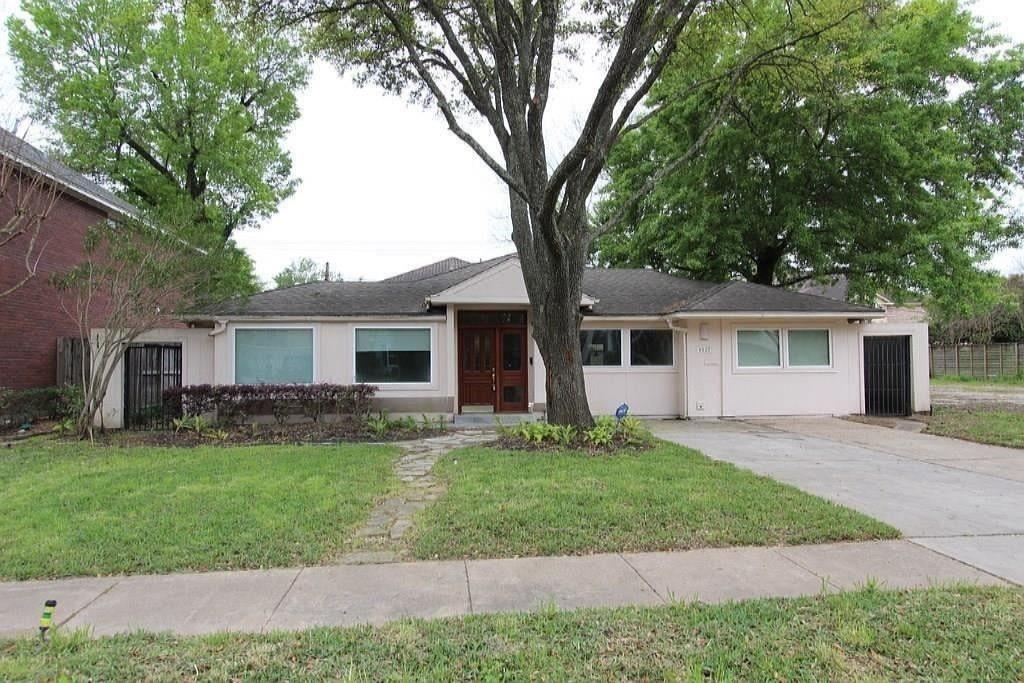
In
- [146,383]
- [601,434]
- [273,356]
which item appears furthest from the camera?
[273,356]

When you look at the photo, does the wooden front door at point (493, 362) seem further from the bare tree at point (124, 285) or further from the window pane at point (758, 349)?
the bare tree at point (124, 285)

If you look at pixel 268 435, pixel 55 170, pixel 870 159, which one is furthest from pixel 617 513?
pixel 55 170

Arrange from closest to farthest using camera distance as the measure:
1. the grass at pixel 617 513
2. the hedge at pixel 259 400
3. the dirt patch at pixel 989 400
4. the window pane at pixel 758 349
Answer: the grass at pixel 617 513, the hedge at pixel 259 400, the window pane at pixel 758 349, the dirt patch at pixel 989 400

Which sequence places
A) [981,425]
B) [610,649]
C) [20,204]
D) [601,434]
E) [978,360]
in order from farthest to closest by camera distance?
[978,360]
[981,425]
[20,204]
[601,434]
[610,649]

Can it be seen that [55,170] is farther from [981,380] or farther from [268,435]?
[981,380]

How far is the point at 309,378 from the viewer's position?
12.4 m

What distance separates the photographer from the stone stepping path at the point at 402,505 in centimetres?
446

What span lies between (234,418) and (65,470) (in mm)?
4049

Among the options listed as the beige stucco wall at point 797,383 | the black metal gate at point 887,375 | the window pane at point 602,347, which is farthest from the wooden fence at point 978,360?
the window pane at point 602,347

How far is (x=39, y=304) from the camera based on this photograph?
13531 mm

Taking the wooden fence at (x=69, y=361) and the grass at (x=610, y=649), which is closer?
the grass at (x=610, y=649)

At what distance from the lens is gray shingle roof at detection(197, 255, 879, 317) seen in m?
12.6

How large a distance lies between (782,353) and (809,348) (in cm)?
71

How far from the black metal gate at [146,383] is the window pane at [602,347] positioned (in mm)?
8972
